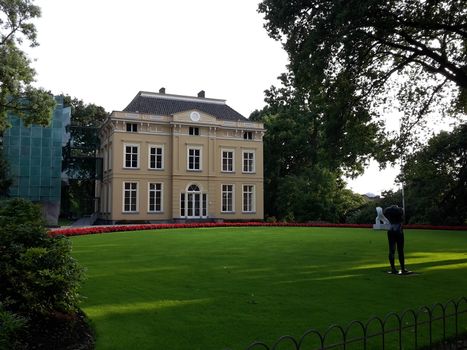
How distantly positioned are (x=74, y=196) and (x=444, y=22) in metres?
47.8

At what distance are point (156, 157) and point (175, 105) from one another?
21.2 ft

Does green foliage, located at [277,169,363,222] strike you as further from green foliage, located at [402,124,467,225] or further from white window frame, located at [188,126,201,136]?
white window frame, located at [188,126,201,136]

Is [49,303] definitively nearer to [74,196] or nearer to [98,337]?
[98,337]

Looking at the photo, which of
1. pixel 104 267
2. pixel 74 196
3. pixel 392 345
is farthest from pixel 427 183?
pixel 74 196

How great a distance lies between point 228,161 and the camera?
42.3 metres

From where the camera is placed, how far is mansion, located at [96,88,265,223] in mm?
38438

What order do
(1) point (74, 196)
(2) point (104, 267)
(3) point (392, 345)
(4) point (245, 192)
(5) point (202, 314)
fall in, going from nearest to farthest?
(3) point (392, 345) → (5) point (202, 314) → (2) point (104, 267) → (4) point (245, 192) → (1) point (74, 196)

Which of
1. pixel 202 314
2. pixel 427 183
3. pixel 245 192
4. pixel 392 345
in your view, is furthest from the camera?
pixel 245 192

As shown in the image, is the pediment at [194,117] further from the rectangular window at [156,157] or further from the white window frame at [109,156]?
the white window frame at [109,156]

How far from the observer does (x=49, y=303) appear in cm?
549

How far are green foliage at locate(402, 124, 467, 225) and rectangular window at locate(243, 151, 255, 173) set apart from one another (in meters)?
15.0

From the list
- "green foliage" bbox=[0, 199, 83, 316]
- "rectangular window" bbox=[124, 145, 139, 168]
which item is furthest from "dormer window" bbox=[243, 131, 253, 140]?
"green foliage" bbox=[0, 199, 83, 316]

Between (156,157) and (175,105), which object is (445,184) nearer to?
(156,157)

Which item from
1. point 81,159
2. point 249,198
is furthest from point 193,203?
point 81,159
